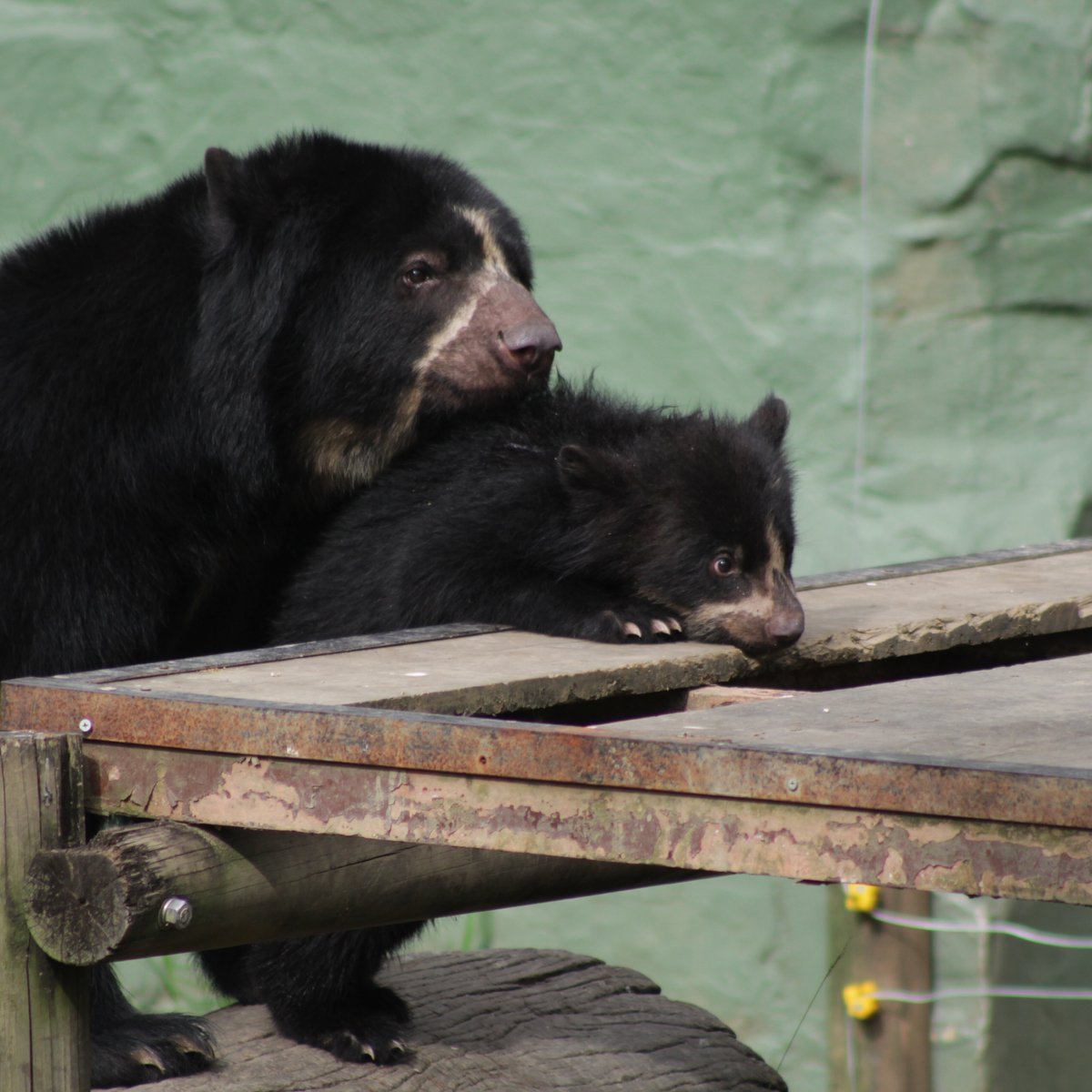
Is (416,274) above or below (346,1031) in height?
above

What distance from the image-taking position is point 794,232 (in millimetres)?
5801

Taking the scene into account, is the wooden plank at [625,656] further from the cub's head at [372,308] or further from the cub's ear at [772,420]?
the cub's head at [372,308]

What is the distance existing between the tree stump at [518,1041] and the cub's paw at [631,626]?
2.89 ft

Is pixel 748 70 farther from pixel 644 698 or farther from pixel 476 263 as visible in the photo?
pixel 644 698

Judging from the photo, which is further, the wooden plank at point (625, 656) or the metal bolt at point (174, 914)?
the wooden plank at point (625, 656)

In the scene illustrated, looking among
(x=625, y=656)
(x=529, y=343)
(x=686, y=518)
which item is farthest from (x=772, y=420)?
(x=625, y=656)

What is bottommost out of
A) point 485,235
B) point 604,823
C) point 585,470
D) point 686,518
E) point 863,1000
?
point 863,1000

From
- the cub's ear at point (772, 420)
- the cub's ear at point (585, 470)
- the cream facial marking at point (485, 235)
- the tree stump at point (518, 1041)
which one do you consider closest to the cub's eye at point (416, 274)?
the cream facial marking at point (485, 235)

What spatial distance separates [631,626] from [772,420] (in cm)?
91

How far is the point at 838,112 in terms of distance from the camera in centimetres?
572

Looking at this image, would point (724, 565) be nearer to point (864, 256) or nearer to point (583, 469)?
point (583, 469)

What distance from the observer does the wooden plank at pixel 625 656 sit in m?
2.87

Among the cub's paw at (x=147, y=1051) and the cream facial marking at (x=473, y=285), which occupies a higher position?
the cream facial marking at (x=473, y=285)

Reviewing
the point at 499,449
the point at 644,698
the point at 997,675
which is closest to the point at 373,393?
the point at 499,449
